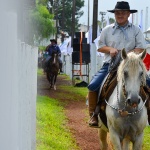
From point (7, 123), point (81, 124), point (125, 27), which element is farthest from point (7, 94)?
point (81, 124)

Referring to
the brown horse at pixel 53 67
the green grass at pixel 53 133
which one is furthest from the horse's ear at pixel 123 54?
the brown horse at pixel 53 67

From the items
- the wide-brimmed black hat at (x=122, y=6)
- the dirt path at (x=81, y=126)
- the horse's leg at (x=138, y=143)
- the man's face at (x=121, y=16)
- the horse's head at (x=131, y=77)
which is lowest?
the dirt path at (x=81, y=126)

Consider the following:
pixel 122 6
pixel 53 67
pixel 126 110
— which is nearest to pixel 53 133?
pixel 122 6

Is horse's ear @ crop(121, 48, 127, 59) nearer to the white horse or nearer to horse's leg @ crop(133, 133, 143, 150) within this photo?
the white horse

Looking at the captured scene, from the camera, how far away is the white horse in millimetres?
6605

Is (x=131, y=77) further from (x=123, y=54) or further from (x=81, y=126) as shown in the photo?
(x=81, y=126)

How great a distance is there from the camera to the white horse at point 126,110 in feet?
21.7

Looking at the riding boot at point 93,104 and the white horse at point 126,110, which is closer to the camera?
the white horse at point 126,110

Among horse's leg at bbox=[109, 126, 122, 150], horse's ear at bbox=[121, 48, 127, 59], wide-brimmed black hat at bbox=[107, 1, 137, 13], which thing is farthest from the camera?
wide-brimmed black hat at bbox=[107, 1, 137, 13]

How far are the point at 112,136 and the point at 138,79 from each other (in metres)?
1.14

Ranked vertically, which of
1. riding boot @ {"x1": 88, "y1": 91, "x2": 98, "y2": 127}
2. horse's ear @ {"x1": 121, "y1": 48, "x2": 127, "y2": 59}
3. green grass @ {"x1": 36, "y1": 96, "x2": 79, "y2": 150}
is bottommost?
green grass @ {"x1": 36, "y1": 96, "x2": 79, "y2": 150}

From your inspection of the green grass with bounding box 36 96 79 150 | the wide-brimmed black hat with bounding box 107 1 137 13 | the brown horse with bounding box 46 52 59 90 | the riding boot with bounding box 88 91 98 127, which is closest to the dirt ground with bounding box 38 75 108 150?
the green grass with bounding box 36 96 79 150

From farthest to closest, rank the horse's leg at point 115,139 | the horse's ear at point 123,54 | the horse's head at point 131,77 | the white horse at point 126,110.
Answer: the horse's leg at point 115,139
the horse's ear at point 123,54
the white horse at point 126,110
the horse's head at point 131,77

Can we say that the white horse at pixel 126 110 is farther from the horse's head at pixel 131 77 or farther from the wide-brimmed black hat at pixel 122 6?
the wide-brimmed black hat at pixel 122 6
